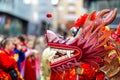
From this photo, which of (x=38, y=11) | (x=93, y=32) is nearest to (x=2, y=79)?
(x=93, y=32)

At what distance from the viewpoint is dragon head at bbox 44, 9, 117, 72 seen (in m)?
7.80

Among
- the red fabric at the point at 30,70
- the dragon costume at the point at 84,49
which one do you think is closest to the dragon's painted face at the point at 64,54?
the dragon costume at the point at 84,49

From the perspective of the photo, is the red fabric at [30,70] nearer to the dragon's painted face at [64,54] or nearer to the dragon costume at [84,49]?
the dragon costume at [84,49]

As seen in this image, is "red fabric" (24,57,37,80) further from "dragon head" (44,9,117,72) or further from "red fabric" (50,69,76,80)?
"dragon head" (44,9,117,72)

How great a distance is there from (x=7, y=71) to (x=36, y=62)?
5.92m

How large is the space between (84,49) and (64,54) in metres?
0.32

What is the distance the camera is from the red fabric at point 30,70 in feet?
48.7

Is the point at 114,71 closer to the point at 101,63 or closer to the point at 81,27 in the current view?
the point at 101,63

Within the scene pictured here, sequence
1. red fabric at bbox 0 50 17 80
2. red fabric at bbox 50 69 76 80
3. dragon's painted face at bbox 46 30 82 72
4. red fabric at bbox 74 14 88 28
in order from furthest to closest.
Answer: red fabric at bbox 0 50 17 80, red fabric at bbox 50 69 76 80, red fabric at bbox 74 14 88 28, dragon's painted face at bbox 46 30 82 72

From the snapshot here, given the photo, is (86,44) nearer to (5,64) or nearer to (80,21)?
(80,21)

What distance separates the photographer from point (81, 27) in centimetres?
805

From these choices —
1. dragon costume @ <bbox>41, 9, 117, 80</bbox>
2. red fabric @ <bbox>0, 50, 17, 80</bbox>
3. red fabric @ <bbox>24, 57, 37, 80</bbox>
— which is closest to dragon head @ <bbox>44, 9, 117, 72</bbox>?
dragon costume @ <bbox>41, 9, 117, 80</bbox>

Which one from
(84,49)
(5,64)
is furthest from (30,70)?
(84,49)

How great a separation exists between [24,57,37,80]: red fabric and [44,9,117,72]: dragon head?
22.2 feet
